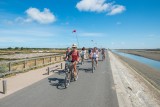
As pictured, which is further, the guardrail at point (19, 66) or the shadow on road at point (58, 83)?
Answer: the guardrail at point (19, 66)

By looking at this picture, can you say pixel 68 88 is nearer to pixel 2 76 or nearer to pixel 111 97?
pixel 111 97

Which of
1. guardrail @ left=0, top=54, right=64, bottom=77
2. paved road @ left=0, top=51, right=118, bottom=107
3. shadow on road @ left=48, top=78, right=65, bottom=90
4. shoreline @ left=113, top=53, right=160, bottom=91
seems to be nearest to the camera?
paved road @ left=0, top=51, right=118, bottom=107

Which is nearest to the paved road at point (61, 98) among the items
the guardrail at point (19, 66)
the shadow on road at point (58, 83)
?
the shadow on road at point (58, 83)

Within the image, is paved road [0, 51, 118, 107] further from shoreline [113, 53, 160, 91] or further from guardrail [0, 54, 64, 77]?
shoreline [113, 53, 160, 91]

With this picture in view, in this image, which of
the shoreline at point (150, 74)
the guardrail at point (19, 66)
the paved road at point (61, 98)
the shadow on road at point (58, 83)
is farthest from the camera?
the shoreline at point (150, 74)

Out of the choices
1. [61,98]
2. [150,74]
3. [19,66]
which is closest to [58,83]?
[61,98]

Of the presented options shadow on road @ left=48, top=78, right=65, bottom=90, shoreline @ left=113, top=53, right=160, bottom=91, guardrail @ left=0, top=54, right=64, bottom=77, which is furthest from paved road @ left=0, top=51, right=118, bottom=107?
shoreline @ left=113, top=53, right=160, bottom=91

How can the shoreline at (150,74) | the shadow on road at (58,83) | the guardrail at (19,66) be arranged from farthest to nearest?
the shoreline at (150,74) < the guardrail at (19,66) < the shadow on road at (58,83)

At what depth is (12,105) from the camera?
7.14 m

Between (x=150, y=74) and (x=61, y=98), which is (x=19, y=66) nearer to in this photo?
(x=150, y=74)

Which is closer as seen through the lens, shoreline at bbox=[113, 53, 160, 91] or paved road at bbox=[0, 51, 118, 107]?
paved road at bbox=[0, 51, 118, 107]

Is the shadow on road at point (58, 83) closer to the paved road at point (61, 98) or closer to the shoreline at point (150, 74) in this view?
the paved road at point (61, 98)

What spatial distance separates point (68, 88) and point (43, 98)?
221cm

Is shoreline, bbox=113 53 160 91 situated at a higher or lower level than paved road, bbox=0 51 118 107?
lower
